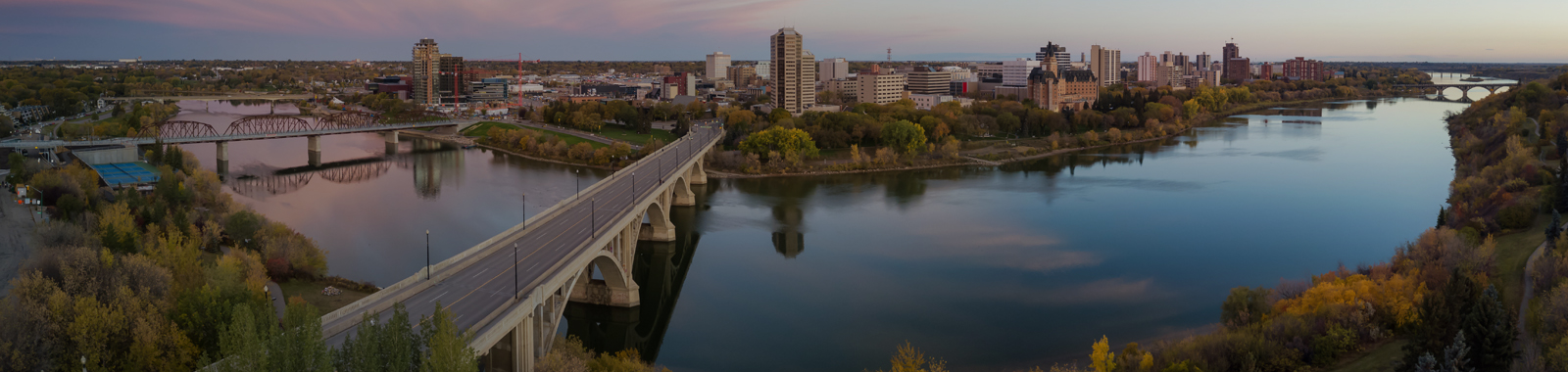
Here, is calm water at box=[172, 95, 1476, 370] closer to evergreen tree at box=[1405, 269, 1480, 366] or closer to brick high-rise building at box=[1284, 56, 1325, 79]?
evergreen tree at box=[1405, 269, 1480, 366]

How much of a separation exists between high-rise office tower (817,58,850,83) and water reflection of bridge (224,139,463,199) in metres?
52.2

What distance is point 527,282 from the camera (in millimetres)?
12531

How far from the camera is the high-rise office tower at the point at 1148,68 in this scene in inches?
4166

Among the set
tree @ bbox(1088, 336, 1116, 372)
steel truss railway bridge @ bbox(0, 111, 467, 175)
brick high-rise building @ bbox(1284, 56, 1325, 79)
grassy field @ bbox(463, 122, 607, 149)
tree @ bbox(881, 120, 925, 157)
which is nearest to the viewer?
tree @ bbox(1088, 336, 1116, 372)

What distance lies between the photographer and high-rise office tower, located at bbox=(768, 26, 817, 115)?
55.1m

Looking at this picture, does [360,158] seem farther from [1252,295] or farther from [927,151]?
[1252,295]

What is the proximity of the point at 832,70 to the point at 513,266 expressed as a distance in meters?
81.3

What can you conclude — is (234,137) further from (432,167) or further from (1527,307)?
(1527,307)

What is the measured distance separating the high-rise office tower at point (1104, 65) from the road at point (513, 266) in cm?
7142

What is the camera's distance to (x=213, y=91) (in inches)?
3007

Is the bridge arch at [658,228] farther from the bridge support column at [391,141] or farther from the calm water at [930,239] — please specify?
the bridge support column at [391,141]

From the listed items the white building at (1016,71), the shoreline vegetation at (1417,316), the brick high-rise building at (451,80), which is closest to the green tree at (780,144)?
the shoreline vegetation at (1417,316)

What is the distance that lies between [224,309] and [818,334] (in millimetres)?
7868

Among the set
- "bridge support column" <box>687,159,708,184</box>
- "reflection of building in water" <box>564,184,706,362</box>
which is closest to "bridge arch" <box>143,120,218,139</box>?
"bridge support column" <box>687,159,708,184</box>
